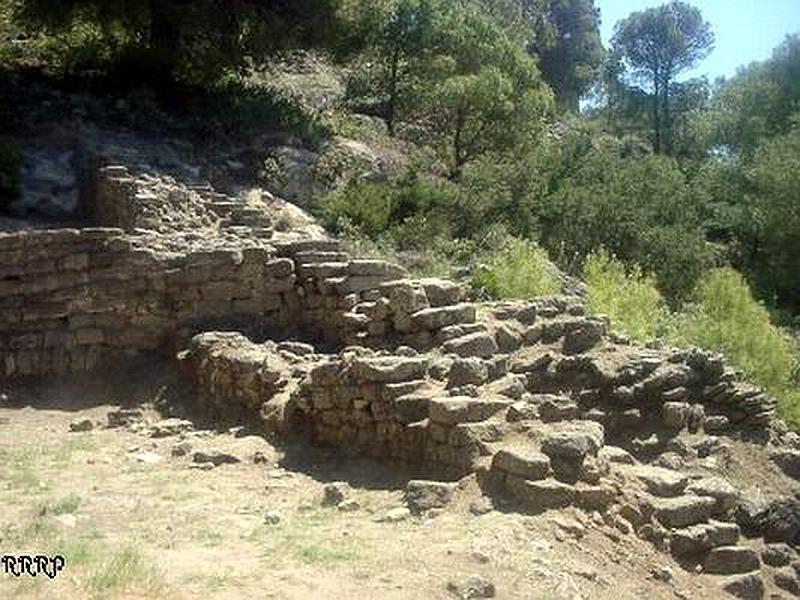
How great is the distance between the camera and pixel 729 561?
6.83 meters

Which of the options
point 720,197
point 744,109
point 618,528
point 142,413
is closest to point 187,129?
point 142,413

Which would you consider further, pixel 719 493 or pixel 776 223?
pixel 776 223

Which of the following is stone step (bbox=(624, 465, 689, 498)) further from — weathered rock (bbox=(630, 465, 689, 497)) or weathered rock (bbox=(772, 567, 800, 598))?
weathered rock (bbox=(772, 567, 800, 598))

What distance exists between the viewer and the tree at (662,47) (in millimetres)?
44750

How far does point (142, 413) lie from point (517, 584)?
206 inches

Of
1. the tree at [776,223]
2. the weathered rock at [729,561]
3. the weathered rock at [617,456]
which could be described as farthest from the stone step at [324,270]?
the tree at [776,223]

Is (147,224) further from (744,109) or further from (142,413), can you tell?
(744,109)

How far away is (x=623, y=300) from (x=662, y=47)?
3366 cm

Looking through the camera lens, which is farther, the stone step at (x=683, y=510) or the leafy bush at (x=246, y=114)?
the leafy bush at (x=246, y=114)

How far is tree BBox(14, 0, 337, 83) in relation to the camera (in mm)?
18688

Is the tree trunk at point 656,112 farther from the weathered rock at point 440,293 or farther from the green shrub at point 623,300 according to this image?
the weathered rock at point 440,293

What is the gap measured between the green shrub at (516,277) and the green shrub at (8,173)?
693 centimetres

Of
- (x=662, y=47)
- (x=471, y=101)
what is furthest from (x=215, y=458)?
(x=662, y=47)

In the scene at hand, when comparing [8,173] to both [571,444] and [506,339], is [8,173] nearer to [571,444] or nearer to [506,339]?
[506,339]
